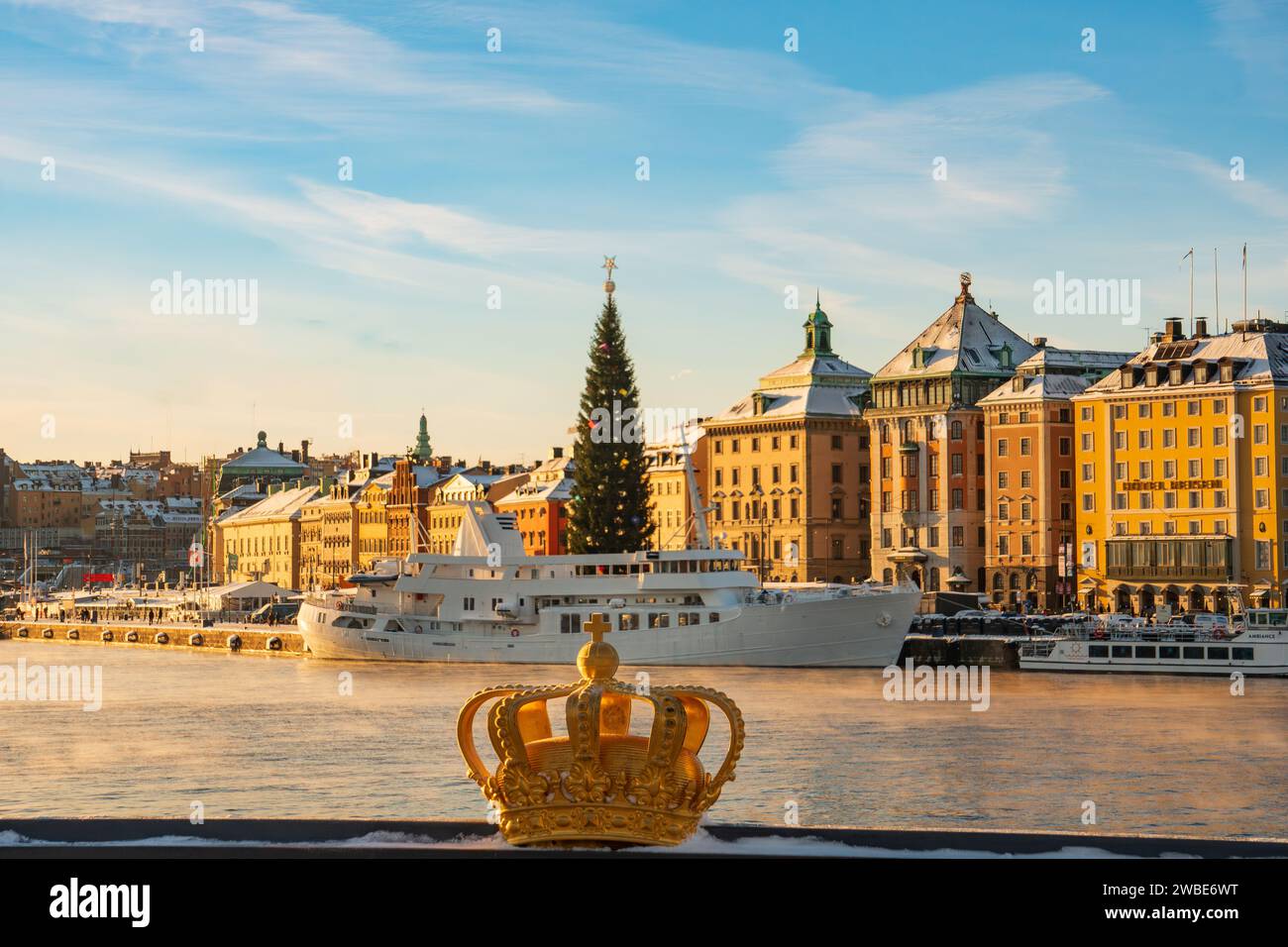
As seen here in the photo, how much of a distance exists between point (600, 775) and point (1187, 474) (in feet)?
293

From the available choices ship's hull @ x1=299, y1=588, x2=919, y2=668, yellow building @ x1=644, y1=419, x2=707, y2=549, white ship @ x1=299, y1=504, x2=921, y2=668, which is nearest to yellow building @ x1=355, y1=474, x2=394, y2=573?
yellow building @ x1=644, y1=419, x2=707, y2=549

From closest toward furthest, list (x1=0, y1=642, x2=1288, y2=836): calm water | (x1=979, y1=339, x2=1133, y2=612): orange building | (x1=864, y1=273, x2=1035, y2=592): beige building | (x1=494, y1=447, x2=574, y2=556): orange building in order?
(x1=0, y1=642, x2=1288, y2=836): calm water → (x1=979, y1=339, x2=1133, y2=612): orange building → (x1=864, y1=273, x2=1035, y2=592): beige building → (x1=494, y1=447, x2=574, y2=556): orange building

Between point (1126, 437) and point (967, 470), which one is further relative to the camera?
point (967, 470)

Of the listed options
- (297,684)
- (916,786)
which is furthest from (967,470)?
(916,786)

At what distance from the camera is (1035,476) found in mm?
107500

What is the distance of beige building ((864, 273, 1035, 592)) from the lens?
113m

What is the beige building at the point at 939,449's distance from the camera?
113 metres

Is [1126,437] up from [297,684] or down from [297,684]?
up

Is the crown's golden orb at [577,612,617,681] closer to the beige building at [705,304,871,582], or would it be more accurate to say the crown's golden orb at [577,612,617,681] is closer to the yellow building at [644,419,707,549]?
the beige building at [705,304,871,582]

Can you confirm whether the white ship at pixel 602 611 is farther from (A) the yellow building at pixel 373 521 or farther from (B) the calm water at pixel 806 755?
(A) the yellow building at pixel 373 521

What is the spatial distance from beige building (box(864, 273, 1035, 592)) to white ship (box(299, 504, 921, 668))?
19.0 metres

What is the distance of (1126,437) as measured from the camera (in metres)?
101

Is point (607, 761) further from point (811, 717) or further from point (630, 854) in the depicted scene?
point (811, 717)
